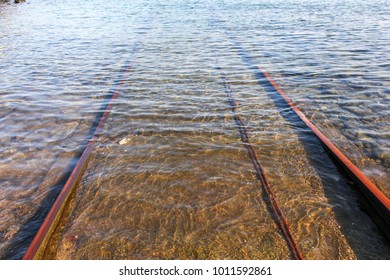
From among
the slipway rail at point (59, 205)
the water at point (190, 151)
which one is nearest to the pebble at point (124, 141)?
the water at point (190, 151)

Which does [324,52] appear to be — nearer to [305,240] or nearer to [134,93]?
[134,93]

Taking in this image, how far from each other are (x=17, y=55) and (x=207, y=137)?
378 inches

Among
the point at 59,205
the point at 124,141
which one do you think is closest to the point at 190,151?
the point at 124,141

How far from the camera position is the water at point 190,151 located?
3295 millimetres

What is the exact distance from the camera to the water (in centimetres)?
329

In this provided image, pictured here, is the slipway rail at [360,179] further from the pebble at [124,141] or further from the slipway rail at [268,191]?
the pebble at [124,141]

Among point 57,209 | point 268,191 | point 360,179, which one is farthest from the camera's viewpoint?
point 268,191

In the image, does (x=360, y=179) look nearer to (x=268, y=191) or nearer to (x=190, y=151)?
(x=268, y=191)

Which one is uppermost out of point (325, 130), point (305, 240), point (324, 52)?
point (305, 240)

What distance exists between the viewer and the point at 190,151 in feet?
16.0

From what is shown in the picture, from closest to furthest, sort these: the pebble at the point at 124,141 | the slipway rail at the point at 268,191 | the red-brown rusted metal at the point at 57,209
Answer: the red-brown rusted metal at the point at 57,209 < the slipway rail at the point at 268,191 < the pebble at the point at 124,141

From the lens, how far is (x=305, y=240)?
322cm

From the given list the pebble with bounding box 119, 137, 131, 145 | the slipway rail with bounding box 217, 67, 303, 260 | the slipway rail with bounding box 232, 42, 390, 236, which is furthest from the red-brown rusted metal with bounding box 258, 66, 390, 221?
the pebble with bounding box 119, 137, 131, 145
